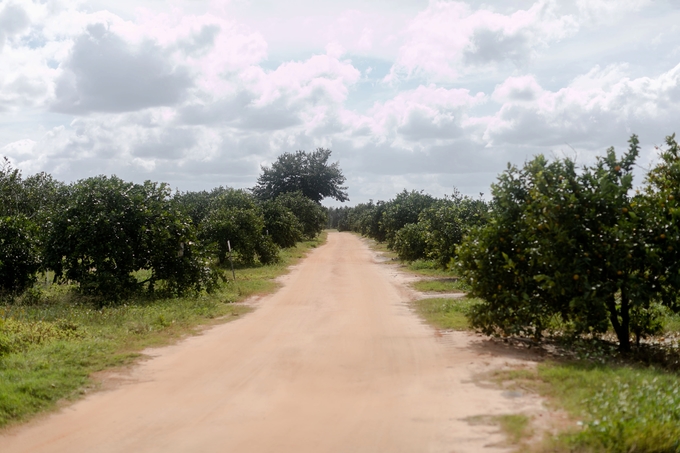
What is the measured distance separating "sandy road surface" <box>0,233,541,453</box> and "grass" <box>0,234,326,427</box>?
0.46 meters

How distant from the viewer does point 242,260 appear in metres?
26.9

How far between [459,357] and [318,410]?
2.95m

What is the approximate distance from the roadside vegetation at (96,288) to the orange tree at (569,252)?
570cm

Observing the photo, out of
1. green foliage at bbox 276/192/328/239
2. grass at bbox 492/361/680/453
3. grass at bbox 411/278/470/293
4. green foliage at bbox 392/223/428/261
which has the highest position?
green foliage at bbox 276/192/328/239

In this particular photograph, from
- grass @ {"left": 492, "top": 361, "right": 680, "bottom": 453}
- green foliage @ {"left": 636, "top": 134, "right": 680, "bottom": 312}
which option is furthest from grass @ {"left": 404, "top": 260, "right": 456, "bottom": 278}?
grass @ {"left": 492, "top": 361, "right": 680, "bottom": 453}

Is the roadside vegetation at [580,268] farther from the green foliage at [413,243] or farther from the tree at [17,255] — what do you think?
the green foliage at [413,243]

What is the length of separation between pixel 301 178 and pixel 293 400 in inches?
2196

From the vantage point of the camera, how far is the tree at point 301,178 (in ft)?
203

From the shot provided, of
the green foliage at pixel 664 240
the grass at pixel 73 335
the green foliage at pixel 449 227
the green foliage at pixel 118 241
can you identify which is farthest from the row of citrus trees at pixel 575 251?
the green foliage at pixel 449 227

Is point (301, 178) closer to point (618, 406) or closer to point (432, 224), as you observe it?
point (432, 224)

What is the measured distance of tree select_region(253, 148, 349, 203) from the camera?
6175 centimetres

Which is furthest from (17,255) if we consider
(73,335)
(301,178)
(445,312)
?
(301,178)

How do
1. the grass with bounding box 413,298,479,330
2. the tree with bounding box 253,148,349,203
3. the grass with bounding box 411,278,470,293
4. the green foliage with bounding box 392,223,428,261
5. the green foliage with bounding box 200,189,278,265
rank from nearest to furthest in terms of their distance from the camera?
the grass with bounding box 413,298,479,330
the grass with bounding box 411,278,470,293
the green foliage with bounding box 200,189,278,265
the green foliage with bounding box 392,223,428,261
the tree with bounding box 253,148,349,203

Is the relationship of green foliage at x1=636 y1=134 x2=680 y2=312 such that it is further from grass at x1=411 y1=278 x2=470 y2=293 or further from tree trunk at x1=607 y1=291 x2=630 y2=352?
grass at x1=411 y1=278 x2=470 y2=293
